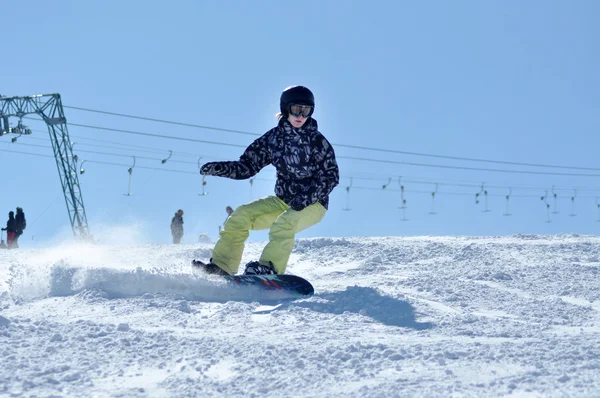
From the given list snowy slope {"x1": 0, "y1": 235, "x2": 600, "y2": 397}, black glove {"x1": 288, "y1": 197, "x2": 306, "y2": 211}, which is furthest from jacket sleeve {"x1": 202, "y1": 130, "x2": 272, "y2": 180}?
snowy slope {"x1": 0, "y1": 235, "x2": 600, "y2": 397}

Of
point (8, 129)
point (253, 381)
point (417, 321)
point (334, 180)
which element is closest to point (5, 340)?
point (253, 381)

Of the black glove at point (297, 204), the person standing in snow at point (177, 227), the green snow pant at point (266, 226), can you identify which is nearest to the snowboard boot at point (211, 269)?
the green snow pant at point (266, 226)

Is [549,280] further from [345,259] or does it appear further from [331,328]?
[331,328]

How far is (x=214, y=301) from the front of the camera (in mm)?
4789

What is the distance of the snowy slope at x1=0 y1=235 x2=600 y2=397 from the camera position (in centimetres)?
270

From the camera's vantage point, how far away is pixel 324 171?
5785 mm

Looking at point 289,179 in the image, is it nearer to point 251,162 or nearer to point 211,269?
point 251,162

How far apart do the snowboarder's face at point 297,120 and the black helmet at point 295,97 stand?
0.24 ft

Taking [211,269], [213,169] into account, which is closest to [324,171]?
[213,169]

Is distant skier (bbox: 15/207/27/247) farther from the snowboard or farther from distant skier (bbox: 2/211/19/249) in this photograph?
the snowboard

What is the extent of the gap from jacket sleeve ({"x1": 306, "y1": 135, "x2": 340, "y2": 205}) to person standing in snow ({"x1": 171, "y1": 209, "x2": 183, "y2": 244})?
10942 millimetres

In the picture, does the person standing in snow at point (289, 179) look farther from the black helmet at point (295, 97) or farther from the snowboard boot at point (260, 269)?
the snowboard boot at point (260, 269)

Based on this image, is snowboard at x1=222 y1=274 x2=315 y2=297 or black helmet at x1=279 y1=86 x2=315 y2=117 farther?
black helmet at x1=279 y1=86 x2=315 y2=117

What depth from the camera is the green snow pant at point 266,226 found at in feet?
18.0
